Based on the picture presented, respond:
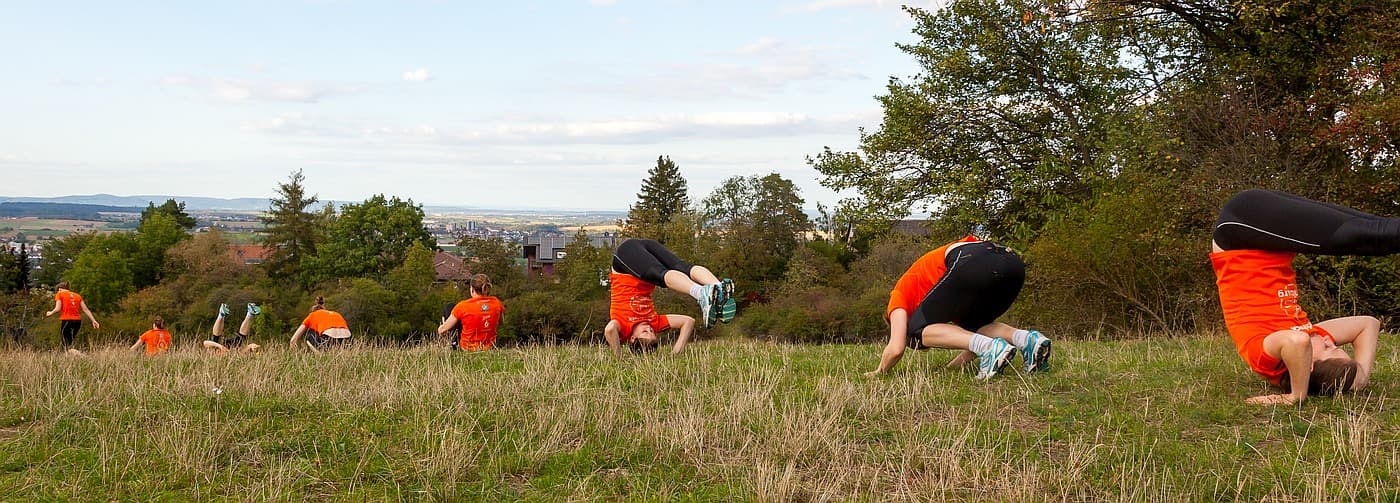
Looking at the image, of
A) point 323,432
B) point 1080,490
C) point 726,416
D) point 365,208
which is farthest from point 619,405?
point 365,208

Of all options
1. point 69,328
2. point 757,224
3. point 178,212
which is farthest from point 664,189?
point 69,328

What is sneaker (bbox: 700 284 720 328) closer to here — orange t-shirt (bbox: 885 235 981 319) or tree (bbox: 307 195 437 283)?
orange t-shirt (bbox: 885 235 981 319)

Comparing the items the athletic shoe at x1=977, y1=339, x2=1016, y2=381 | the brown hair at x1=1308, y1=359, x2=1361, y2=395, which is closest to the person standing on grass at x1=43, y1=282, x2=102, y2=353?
the athletic shoe at x1=977, y1=339, x2=1016, y2=381

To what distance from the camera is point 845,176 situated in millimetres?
28344

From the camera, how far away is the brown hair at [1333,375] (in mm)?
6781

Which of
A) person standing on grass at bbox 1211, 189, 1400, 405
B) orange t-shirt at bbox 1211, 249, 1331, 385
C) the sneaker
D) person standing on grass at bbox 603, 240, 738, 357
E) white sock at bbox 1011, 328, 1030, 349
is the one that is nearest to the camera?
person standing on grass at bbox 1211, 189, 1400, 405

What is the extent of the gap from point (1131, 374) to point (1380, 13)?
38.3 feet

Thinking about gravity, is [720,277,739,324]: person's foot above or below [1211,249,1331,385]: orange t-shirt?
below

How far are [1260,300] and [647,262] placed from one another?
17.5 ft

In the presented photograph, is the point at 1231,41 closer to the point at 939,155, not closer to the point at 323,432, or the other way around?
the point at 939,155

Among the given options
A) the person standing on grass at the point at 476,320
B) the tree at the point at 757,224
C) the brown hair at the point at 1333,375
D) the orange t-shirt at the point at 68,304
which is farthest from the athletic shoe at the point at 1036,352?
the tree at the point at 757,224

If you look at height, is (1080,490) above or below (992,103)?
below

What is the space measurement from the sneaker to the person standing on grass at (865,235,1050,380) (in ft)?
4.68

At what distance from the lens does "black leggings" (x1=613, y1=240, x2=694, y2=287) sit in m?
10.1
